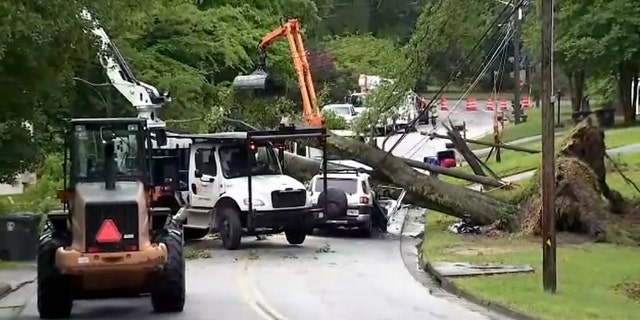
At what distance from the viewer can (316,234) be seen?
3366 cm

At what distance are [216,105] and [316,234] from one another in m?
10.9

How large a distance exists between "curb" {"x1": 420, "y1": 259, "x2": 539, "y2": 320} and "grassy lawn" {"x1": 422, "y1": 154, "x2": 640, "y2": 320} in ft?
0.40

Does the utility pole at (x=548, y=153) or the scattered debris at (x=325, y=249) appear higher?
the utility pole at (x=548, y=153)

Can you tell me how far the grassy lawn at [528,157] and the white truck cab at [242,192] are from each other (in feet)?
56.4

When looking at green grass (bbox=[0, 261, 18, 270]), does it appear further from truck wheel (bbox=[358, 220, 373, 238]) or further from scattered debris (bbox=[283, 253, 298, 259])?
truck wheel (bbox=[358, 220, 373, 238])

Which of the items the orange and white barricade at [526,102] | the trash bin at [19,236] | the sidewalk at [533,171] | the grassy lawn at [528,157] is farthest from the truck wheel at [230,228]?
the orange and white barricade at [526,102]

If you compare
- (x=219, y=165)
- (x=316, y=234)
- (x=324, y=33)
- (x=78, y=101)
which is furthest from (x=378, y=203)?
(x=324, y=33)

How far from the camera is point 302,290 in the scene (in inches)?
816

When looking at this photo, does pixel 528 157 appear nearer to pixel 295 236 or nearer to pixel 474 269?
pixel 295 236

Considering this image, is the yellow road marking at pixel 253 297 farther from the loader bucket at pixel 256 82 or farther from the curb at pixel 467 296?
the loader bucket at pixel 256 82

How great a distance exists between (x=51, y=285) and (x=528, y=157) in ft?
121

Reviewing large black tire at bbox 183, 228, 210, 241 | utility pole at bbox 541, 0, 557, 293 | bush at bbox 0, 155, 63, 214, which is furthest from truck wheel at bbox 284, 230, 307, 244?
utility pole at bbox 541, 0, 557, 293

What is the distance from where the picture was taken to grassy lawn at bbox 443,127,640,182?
4675cm

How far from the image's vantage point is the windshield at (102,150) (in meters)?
17.3
